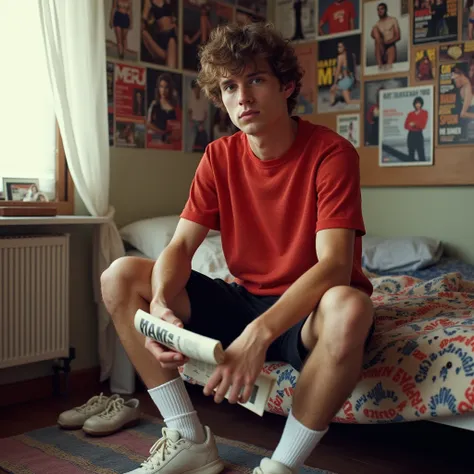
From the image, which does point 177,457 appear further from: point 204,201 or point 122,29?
point 122,29

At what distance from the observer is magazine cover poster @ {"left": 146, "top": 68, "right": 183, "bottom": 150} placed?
9.86ft

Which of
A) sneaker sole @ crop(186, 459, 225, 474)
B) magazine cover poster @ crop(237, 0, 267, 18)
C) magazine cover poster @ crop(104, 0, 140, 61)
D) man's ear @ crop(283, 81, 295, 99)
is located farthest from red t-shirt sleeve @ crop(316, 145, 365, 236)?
magazine cover poster @ crop(237, 0, 267, 18)

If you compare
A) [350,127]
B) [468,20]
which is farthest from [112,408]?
[468,20]

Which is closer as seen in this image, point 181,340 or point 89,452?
point 181,340

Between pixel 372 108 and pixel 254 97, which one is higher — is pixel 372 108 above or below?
above

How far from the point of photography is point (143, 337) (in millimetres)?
1654

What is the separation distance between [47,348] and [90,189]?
0.63 metres

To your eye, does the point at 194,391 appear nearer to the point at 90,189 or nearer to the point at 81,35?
the point at 90,189

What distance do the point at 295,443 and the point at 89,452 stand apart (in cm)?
76

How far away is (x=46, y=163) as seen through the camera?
264 cm

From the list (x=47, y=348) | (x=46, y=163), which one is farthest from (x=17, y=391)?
(x=46, y=163)

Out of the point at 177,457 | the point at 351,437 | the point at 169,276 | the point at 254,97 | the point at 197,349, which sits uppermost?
the point at 254,97

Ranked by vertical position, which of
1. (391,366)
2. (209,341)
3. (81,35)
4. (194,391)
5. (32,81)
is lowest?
(194,391)

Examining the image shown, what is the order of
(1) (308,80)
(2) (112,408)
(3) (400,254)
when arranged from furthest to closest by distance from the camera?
(1) (308,80), (3) (400,254), (2) (112,408)
